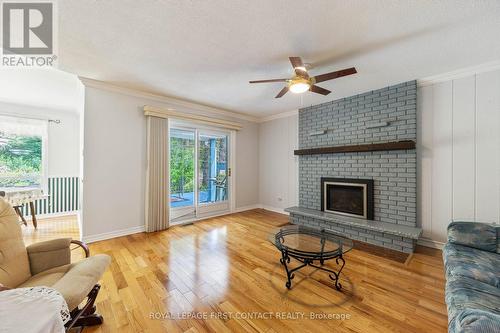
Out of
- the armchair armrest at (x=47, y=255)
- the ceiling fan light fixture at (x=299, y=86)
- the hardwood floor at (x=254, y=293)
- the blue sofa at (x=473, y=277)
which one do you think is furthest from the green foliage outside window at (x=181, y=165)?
the blue sofa at (x=473, y=277)

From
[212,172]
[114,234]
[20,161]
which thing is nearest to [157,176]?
[114,234]

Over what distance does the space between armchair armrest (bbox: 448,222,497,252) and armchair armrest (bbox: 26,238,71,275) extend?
148 inches

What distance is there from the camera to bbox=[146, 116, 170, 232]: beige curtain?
12.4 feet

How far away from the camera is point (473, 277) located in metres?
1.58

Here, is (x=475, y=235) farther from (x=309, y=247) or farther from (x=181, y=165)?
(x=181, y=165)

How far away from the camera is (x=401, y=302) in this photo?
1.87m

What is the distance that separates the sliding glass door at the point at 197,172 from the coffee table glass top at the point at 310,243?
8.47 feet

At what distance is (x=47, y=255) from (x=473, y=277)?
3.39 m

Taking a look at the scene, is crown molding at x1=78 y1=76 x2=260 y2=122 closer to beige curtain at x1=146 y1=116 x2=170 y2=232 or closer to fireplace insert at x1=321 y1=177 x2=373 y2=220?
beige curtain at x1=146 y1=116 x2=170 y2=232

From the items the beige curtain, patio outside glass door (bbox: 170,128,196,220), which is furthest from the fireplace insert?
the beige curtain

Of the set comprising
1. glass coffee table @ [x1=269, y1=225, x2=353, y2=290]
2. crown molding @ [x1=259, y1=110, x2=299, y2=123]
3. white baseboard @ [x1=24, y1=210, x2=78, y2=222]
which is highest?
crown molding @ [x1=259, y1=110, x2=299, y2=123]

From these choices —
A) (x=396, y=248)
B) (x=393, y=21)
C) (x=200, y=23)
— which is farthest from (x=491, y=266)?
(x=200, y=23)

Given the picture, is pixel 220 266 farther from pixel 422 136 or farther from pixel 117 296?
pixel 422 136

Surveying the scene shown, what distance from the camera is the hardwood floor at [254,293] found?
64.1 inches
